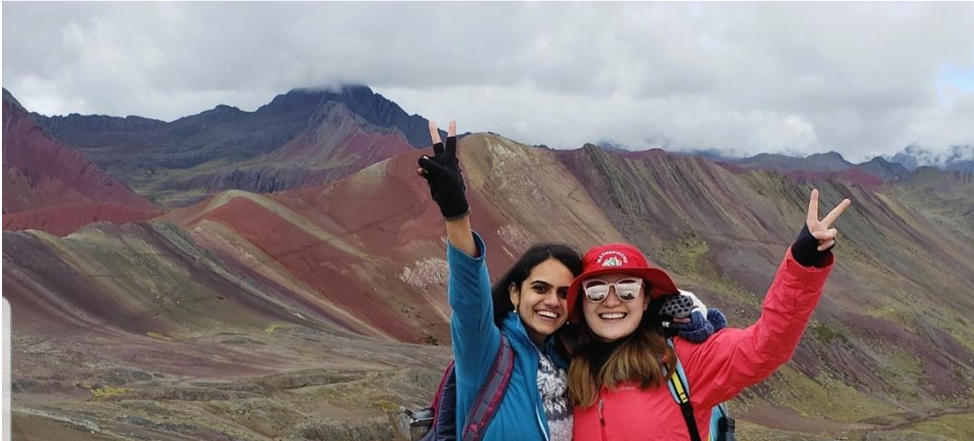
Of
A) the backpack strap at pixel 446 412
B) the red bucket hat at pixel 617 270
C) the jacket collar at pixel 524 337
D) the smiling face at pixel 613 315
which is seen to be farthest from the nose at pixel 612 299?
the backpack strap at pixel 446 412

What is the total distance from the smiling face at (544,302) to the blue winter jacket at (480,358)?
33 centimetres

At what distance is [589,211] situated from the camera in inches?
2625

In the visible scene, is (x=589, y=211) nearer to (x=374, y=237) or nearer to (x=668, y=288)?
(x=374, y=237)

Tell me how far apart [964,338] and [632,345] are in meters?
72.0

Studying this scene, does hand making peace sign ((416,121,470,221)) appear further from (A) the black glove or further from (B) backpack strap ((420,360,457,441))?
(B) backpack strap ((420,360,457,441))

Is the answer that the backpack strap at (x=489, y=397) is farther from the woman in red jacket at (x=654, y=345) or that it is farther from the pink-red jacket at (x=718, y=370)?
the pink-red jacket at (x=718, y=370)

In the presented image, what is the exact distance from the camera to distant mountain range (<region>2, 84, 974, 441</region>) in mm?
19281

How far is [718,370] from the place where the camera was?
4539mm

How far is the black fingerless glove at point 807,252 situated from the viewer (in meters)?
4.18

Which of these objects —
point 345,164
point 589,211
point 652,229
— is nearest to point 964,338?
point 652,229

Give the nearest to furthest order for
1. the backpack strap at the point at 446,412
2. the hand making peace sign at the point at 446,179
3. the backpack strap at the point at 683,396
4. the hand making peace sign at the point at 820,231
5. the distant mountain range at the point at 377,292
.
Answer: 1. the hand making peace sign at the point at 820,231
2. the hand making peace sign at the point at 446,179
3. the backpack strap at the point at 683,396
4. the backpack strap at the point at 446,412
5. the distant mountain range at the point at 377,292

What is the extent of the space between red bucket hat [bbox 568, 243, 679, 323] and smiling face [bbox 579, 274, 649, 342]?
78 millimetres

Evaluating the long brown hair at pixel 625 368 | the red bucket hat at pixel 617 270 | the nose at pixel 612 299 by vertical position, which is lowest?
the long brown hair at pixel 625 368

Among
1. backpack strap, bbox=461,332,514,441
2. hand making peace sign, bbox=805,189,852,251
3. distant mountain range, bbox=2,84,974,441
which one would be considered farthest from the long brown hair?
distant mountain range, bbox=2,84,974,441
